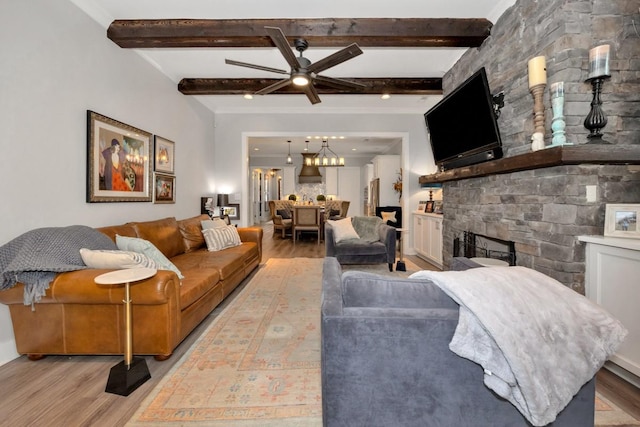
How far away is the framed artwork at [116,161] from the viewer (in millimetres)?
2787

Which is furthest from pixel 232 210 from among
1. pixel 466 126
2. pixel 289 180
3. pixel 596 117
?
pixel 289 180

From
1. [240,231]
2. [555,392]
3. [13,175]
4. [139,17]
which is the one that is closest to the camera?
[555,392]

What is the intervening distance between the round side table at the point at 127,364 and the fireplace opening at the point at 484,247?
2.98m

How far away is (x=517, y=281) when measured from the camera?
3.87 ft

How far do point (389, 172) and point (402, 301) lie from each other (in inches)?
285

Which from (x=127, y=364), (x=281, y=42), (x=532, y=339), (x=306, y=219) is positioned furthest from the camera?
(x=306, y=219)

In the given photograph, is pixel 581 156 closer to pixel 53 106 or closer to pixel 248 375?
pixel 248 375

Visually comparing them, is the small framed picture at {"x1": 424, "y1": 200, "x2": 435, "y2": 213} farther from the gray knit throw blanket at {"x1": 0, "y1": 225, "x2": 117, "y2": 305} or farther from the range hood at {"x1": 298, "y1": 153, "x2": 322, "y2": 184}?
the range hood at {"x1": 298, "y1": 153, "x2": 322, "y2": 184}

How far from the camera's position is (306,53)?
3.79 metres

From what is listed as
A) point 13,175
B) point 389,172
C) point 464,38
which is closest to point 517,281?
point 464,38

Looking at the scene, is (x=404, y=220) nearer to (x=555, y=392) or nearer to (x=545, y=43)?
(x=545, y=43)

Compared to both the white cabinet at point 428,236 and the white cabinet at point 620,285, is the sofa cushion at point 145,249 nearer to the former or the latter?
the white cabinet at point 620,285

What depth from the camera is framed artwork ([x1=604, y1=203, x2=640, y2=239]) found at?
1.86 metres

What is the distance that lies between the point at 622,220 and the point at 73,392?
11.8ft
